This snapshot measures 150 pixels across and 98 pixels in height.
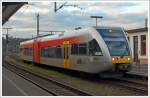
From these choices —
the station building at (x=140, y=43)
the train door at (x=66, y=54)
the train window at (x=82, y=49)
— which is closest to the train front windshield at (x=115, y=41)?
the train window at (x=82, y=49)

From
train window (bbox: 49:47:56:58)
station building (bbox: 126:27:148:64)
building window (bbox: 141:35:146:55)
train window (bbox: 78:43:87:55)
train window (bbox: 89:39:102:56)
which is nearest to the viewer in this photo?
train window (bbox: 89:39:102:56)

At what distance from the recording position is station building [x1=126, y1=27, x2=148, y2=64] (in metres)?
48.8

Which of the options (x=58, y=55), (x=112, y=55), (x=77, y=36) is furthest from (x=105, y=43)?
(x=58, y=55)

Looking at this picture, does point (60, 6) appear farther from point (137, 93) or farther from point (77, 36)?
→ point (137, 93)

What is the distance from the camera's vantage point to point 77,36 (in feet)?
80.1

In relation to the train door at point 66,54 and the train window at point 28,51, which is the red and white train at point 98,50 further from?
the train window at point 28,51

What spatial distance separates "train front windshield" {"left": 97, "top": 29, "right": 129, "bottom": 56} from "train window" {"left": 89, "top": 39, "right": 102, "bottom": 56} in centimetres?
53

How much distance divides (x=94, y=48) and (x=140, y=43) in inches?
1157

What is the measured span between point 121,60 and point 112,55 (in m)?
0.62

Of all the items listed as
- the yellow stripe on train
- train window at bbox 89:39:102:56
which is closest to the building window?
the yellow stripe on train

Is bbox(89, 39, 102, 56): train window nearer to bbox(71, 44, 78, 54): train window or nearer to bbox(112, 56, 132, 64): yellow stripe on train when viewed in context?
bbox(112, 56, 132, 64): yellow stripe on train

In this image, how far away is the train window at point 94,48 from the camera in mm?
21361

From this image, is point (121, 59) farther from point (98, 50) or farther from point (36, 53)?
point (36, 53)

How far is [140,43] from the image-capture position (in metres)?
50.2
